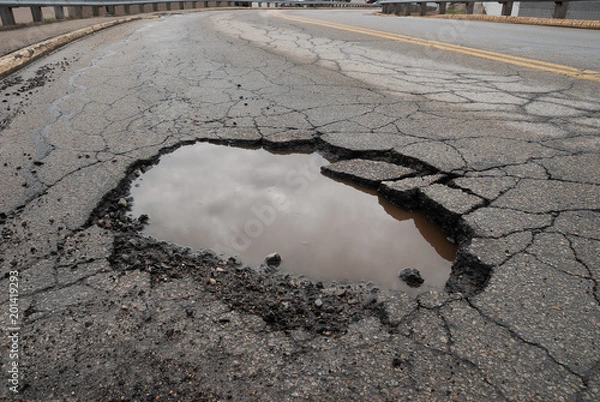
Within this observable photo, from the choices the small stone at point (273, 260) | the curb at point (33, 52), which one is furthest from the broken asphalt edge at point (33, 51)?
the small stone at point (273, 260)

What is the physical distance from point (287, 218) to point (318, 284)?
0.70 meters

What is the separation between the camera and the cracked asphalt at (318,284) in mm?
1442

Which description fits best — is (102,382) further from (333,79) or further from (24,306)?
(333,79)

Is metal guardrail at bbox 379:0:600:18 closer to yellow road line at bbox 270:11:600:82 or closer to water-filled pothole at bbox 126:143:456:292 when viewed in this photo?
yellow road line at bbox 270:11:600:82

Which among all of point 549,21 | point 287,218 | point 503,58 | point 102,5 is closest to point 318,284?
point 287,218

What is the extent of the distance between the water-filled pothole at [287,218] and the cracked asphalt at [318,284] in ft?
0.42

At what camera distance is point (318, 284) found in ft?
6.53

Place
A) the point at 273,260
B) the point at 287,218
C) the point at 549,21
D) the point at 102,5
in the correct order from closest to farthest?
the point at 273,260, the point at 287,218, the point at 549,21, the point at 102,5

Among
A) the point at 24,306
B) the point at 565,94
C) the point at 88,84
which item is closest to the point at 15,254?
the point at 24,306

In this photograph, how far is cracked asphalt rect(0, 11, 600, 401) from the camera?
56.8 inches

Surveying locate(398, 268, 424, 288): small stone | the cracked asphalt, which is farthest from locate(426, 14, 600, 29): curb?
locate(398, 268, 424, 288): small stone

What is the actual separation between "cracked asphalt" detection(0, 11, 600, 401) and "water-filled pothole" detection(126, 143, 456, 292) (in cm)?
13
